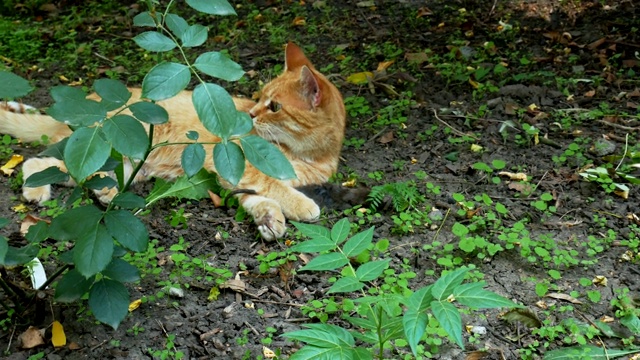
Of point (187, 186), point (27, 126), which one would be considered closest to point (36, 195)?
Result: point (27, 126)

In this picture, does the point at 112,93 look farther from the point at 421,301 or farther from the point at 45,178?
the point at 421,301

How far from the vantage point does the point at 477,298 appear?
7.38 ft

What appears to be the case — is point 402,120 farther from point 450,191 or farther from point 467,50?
point 467,50

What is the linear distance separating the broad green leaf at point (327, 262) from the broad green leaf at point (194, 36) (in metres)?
0.90

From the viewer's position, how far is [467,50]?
616 centimetres

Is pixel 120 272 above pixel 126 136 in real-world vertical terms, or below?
below

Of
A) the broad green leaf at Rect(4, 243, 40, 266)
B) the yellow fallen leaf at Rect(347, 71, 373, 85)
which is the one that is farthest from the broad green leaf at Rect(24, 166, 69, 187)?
the yellow fallen leaf at Rect(347, 71, 373, 85)

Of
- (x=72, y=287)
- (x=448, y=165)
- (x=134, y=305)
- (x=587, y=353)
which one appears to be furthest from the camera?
(x=448, y=165)

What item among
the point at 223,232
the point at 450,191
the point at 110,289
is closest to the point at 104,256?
the point at 110,289

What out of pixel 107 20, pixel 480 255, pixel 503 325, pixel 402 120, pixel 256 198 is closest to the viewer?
pixel 503 325

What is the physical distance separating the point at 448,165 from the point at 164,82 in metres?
2.80

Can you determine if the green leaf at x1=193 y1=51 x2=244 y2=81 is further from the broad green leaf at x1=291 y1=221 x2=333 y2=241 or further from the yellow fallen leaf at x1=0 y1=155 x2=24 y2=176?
the yellow fallen leaf at x1=0 y1=155 x2=24 y2=176

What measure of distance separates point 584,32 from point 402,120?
231 centimetres

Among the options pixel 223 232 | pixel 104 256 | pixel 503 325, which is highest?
pixel 104 256
